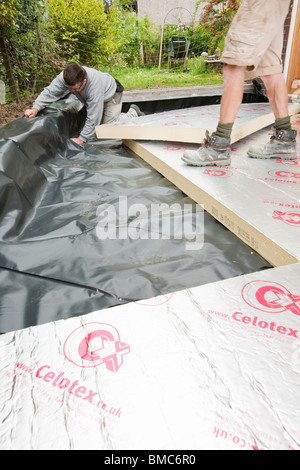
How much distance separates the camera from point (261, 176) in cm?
175

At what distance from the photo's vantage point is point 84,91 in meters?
2.81

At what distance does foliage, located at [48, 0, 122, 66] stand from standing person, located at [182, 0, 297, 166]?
11.5ft

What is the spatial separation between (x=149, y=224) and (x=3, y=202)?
28.2 inches

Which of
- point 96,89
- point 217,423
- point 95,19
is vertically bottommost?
point 217,423

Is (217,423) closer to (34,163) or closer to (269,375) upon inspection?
(269,375)

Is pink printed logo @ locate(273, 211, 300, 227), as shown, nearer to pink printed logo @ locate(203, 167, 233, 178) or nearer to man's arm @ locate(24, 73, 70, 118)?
pink printed logo @ locate(203, 167, 233, 178)

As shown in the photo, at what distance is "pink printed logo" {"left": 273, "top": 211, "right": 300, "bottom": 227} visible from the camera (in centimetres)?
130

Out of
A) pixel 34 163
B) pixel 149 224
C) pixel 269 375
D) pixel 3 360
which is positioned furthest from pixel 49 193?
pixel 269 375

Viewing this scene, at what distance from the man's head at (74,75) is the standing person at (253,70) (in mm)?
A: 1346

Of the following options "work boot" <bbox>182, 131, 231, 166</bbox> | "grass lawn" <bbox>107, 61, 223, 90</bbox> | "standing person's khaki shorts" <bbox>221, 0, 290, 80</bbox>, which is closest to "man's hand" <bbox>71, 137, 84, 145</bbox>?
"work boot" <bbox>182, 131, 231, 166</bbox>

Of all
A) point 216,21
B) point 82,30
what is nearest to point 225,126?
point 82,30

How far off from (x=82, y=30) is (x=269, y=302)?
16.6 feet

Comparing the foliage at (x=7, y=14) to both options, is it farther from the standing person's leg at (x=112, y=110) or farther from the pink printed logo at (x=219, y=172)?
the pink printed logo at (x=219, y=172)

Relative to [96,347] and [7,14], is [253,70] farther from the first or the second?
[7,14]
